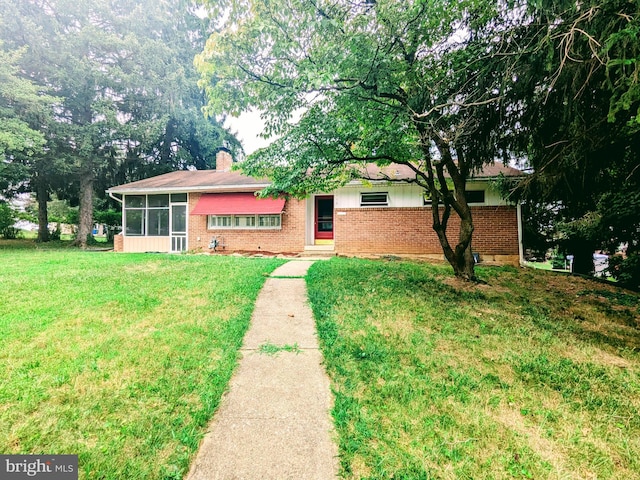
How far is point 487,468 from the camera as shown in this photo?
2025mm

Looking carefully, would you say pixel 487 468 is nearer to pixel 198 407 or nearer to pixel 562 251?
pixel 198 407

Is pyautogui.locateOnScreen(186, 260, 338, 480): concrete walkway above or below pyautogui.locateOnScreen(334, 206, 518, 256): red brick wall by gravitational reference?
below

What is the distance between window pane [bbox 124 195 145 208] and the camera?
15.3m

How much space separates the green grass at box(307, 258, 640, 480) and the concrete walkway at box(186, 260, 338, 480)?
0.55 feet

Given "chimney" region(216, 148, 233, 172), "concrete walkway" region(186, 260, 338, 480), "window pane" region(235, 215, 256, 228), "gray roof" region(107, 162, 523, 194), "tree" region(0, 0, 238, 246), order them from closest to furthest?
"concrete walkway" region(186, 260, 338, 480) → "gray roof" region(107, 162, 523, 194) → "window pane" region(235, 215, 256, 228) → "tree" region(0, 0, 238, 246) → "chimney" region(216, 148, 233, 172)

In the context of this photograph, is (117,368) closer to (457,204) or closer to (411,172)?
(457,204)

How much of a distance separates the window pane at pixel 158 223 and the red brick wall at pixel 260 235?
1485 mm

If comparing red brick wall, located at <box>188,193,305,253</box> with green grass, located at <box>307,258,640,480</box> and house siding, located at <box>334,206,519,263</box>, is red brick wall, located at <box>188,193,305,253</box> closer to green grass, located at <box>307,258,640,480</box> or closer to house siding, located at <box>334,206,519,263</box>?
house siding, located at <box>334,206,519,263</box>

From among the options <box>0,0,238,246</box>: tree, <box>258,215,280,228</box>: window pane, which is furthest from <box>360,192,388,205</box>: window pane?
<box>0,0,238,246</box>: tree

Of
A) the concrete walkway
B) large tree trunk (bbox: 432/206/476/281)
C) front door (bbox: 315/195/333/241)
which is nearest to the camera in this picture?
the concrete walkway

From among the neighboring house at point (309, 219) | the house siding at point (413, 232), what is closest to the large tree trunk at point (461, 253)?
the neighboring house at point (309, 219)

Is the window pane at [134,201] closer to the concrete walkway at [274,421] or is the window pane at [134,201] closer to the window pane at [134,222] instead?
the window pane at [134,222]

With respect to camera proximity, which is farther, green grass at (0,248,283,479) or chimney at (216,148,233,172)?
chimney at (216,148,233,172)

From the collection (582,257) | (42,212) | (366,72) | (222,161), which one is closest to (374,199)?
(366,72)
